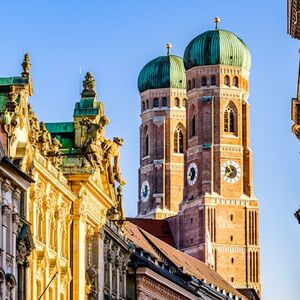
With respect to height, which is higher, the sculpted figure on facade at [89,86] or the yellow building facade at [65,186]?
the sculpted figure on facade at [89,86]

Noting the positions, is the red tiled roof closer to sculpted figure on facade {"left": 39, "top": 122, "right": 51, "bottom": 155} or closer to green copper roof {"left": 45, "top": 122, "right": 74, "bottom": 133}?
green copper roof {"left": 45, "top": 122, "right": 74, "bottom": 133}

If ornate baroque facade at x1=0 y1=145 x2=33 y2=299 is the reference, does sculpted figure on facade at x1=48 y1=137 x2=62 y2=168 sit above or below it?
above

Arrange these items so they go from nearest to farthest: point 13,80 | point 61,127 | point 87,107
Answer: point 13,80, point 61,127, point 87,107

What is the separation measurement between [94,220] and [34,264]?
14.7 metres

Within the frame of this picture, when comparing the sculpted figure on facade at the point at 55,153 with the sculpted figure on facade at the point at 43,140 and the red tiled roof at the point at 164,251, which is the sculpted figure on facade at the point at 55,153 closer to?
the sculpted figure on facade at the point at 43,140

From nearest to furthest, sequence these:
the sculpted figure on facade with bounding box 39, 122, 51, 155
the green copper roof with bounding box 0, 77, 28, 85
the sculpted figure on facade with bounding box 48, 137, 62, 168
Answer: the green copper roof with bounding box 0, 77, 28, 85, the sculpted figure on facade with bounding box 39, 122, 51, 155, the sculpted figure on facade with bounding box 48, 137, 62, 168

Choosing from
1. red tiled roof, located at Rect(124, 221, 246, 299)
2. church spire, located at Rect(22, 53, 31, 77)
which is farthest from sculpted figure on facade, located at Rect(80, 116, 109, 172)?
red tiled roof, located at Rect(124, 221, 246, 299)

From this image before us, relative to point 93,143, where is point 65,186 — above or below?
below

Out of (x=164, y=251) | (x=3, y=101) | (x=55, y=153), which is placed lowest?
(x=3, y=101)

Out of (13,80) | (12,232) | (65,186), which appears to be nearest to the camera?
(12,232)

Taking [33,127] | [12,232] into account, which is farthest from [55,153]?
[12,232]

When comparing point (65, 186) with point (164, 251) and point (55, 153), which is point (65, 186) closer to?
point (55, 153)

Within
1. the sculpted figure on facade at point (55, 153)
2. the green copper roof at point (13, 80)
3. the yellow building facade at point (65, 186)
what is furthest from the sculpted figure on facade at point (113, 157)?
the green copper roof at point (13, 80)

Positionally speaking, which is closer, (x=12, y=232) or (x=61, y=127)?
(x=12, y=232)
